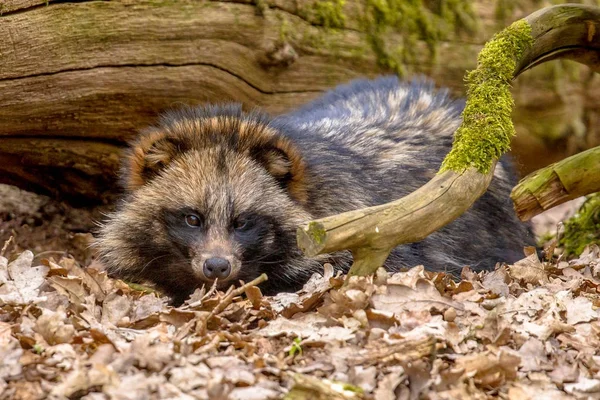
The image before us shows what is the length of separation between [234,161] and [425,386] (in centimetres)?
256

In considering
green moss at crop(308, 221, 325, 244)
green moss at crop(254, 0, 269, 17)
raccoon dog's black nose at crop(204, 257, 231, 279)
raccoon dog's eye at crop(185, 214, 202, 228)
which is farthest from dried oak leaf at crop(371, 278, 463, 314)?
green moss at crop(254, 0, 269, 17)

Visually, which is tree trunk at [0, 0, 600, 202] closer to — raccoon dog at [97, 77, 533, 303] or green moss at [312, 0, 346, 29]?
green moss at [312, 0, 346, 29]

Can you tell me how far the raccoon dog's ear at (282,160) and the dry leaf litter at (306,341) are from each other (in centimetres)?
104

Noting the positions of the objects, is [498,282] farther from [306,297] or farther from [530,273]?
[306,297]

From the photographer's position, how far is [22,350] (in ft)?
12.7

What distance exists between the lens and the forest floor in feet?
12.0

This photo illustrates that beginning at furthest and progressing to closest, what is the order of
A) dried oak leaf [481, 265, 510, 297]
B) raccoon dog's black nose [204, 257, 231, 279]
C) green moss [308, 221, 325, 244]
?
raccoon dog's black nose [204, 257, 231, 279] < dried oak leaf [481, 265, 510, 297] < green moss [308, 221, 325, 244]

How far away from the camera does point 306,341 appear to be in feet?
13.5

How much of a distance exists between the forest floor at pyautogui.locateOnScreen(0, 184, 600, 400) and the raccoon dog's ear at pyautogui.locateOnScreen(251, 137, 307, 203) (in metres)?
1.02

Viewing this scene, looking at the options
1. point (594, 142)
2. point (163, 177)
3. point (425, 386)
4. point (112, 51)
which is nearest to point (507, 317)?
point (425, 386)

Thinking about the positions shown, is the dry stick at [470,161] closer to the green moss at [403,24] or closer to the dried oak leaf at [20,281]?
the dried oak leaf at [20,281]

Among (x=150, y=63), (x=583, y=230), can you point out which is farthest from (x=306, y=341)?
(x=583, y=230)

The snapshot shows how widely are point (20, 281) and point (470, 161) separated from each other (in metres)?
2.77

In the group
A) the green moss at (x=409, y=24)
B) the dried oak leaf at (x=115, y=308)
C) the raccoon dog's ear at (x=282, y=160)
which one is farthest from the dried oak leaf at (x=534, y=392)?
the green moss at (x=409, y=24)
